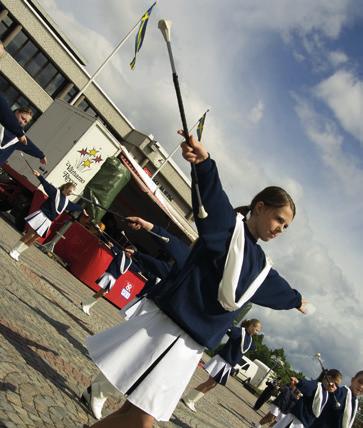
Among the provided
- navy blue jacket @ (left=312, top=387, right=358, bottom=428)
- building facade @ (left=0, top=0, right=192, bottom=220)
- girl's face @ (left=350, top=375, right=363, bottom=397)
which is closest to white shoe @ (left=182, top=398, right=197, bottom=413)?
navy blue jacket @ (left=312, top=387, right=358, bottom=428)

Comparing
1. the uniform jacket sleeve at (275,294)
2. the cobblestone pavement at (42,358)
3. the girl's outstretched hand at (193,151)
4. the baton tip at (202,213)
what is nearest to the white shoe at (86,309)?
the cobblestone pavement at (42,358)

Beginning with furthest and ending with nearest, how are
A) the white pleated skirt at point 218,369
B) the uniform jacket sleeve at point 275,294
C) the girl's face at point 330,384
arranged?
the white pleated skirt at point 218,369 → the girl's face at point 330,384 → the uniform jacket sleeve at point 275,294

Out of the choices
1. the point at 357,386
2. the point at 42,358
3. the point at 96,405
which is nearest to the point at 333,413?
the point at 357,386

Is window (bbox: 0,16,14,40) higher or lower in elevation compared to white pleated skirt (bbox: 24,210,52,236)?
higher

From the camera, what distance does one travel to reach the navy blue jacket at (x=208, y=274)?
8.39ft

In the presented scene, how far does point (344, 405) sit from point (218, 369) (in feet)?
7.55

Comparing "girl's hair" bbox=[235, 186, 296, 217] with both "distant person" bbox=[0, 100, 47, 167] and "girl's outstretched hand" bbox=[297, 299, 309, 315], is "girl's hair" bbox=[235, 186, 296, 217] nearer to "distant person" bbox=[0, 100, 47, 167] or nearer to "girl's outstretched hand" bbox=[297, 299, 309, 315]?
"girl's outstretched hand" bbox=[297, 299, 309, 315]

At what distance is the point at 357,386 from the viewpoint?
6.65 meters

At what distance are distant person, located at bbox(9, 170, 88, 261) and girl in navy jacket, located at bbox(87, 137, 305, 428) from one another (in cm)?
614

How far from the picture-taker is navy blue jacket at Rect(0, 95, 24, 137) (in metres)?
6.62

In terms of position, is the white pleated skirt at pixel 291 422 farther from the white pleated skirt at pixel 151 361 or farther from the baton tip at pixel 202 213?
the baton tip at pixel 202 213

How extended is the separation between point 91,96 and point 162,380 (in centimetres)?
2995

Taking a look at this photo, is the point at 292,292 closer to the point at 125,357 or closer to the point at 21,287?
the point at 125,357

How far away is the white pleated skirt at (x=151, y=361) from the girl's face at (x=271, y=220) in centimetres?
81
